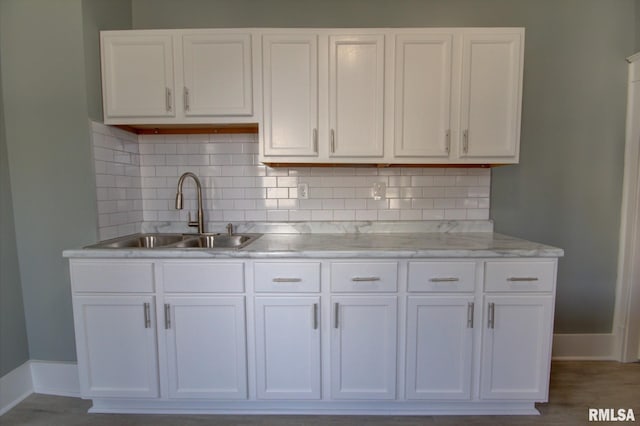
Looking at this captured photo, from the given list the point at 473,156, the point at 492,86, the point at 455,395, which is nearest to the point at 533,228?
the point at 473,156

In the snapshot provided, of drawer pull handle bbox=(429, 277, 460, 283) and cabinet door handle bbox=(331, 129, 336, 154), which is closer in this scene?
drawer pull handle bbox=(429, 277, 460, 283)

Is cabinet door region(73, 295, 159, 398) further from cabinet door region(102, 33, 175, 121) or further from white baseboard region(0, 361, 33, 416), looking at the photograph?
cabinet door region(102, 33, 175, 121)

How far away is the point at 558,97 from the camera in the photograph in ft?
6.95

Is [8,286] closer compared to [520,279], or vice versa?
[520,279]

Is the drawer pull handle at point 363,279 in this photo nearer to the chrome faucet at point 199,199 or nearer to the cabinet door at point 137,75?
the chrome faucet at point 199,199

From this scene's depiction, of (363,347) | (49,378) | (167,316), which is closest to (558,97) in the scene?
(363,347)

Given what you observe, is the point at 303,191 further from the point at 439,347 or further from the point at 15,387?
the point at 15,387

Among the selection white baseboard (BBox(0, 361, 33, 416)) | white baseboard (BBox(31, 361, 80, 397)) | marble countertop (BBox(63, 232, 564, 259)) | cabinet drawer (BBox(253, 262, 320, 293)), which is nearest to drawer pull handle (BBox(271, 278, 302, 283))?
cabinet drawer (BBox(253, 262, 320, 293))

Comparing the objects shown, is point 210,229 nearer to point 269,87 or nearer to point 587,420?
point 269,87

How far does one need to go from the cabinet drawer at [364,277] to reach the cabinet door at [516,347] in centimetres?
53

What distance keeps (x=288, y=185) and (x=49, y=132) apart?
146 centimetres

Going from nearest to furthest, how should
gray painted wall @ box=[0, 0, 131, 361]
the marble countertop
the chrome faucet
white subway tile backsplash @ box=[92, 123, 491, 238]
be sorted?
the marble countertop → gray painted wall @ box=[0, 0, 131, 361] → the chrome faucet → white subway tile backsplash @ box=[92, 123, 491, 238]

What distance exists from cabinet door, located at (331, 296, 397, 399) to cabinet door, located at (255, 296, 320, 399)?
11 cm

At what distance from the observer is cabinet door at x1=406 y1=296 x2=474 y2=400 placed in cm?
157
